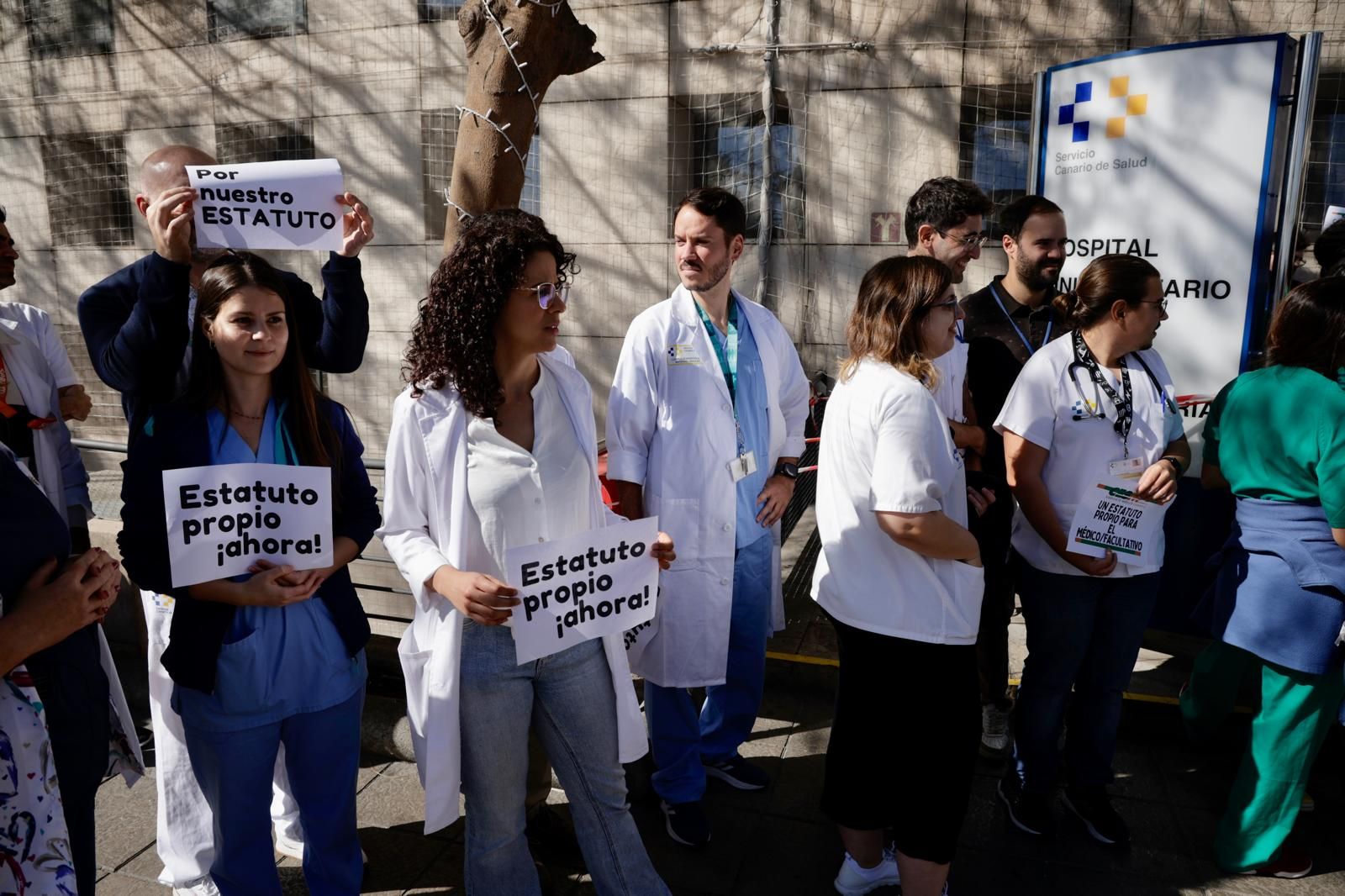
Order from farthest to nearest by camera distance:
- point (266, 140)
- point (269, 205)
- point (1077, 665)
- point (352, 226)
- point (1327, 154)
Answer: point (266, 140)
point (1327, 154)
point (1077, 665)
point (352, 226)
point (269, 205)

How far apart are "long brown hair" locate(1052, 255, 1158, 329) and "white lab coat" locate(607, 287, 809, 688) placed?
1243 mm

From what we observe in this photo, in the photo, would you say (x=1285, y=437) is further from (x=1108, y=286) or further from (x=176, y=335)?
(x=176, y=335)

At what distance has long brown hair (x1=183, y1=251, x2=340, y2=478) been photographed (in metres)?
2.39

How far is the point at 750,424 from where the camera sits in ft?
11.3

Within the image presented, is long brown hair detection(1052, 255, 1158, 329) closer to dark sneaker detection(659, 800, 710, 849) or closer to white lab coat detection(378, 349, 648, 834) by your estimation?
→ white lab coat detection(378, 349, 648, 834)

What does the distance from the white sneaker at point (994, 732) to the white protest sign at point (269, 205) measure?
312cm

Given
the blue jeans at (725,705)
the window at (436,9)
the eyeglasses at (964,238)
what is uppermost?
the window at (436,9)

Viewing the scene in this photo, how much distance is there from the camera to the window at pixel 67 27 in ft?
35.9

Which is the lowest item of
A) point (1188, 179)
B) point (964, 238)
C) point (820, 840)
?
point (820, 840)

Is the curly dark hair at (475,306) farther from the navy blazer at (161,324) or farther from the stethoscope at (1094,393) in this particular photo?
the stethoscope at (1094,393)

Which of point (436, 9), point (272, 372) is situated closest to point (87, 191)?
point (436, 9)

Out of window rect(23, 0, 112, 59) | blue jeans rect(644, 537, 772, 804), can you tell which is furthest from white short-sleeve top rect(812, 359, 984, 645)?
window rect(23, 0, 112, 59)

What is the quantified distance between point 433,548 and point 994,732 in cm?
265

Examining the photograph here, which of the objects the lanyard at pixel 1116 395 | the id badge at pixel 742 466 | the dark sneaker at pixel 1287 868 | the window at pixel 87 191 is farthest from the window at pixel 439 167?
the dark sneaker at pixel 1287 868
